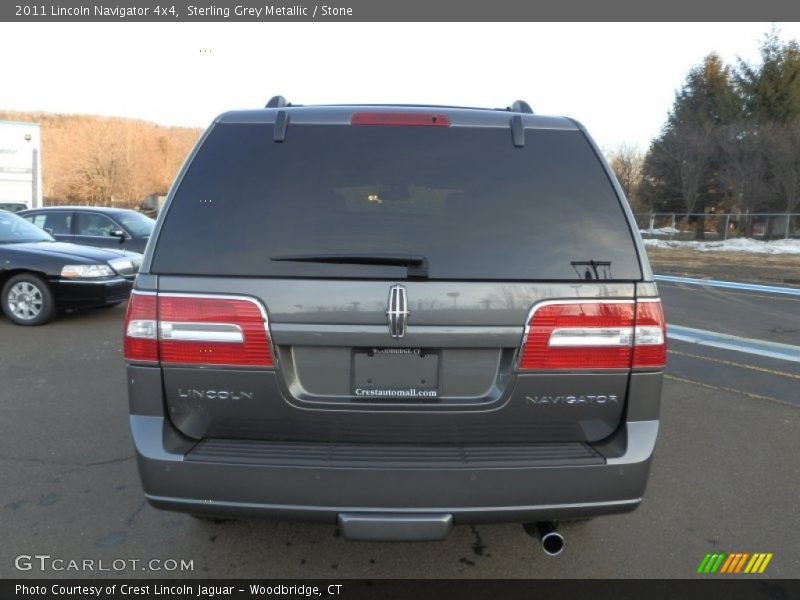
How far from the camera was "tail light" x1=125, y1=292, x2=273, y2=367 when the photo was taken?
219cm

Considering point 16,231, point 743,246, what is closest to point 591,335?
point 16,231

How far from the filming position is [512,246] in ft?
7.32

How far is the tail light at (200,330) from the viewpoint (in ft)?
7.19

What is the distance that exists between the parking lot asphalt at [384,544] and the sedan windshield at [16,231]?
4.16 meters

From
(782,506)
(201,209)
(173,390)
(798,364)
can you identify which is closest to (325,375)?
(173,390)

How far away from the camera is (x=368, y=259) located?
2186mm

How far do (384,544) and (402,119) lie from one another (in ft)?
6.71

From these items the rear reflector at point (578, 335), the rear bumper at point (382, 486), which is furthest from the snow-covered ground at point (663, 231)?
the rear bumper at point (382, 486)

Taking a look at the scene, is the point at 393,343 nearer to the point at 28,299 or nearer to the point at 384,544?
the point at 384,544

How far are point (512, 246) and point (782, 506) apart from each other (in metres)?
2.53

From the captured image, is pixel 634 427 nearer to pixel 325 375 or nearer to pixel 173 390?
pixel 325 375

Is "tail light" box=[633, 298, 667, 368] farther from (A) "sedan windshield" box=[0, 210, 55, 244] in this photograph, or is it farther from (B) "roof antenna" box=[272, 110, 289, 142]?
(A) "sedan windshield" box=[0, 210, 55, 244]

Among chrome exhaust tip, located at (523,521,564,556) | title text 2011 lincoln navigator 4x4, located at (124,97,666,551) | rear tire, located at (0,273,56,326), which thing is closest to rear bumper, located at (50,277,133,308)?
rear tire, located at (0,273,56,326)

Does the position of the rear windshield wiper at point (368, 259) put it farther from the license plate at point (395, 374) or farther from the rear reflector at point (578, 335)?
the rear reflector at point (578, 335)
